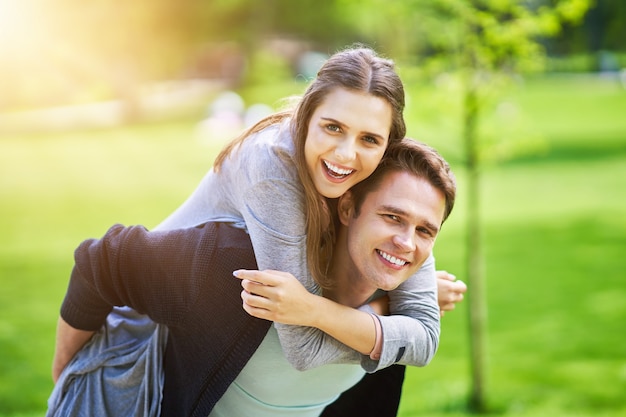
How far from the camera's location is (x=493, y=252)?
36.9ft

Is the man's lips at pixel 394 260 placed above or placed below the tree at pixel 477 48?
below

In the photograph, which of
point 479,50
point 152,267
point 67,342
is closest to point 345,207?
point 152,267

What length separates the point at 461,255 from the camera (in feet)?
36.3

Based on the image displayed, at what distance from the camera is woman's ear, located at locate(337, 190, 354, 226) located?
8.35ft

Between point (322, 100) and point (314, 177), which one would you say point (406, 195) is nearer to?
point (314, 177)

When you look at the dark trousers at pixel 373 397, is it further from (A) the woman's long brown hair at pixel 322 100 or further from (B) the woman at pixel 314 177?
(A) the woman's long brown hair at pixel 322 100

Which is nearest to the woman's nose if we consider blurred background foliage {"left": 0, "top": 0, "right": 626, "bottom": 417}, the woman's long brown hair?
the woman's long brown hair

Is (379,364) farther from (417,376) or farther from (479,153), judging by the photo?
(417,376)

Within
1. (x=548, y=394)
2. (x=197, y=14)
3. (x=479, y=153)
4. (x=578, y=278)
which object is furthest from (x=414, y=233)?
(x=197, y=14)

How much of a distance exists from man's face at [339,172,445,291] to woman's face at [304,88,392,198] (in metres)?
0.10

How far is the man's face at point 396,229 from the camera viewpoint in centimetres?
237

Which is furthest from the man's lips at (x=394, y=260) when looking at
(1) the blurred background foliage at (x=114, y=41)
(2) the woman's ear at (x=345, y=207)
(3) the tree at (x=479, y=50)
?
(1) the blurred background foliage at (x=114, y=41)

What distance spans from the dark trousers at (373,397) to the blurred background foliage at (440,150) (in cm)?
109

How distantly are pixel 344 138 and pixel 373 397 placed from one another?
0.94 m
